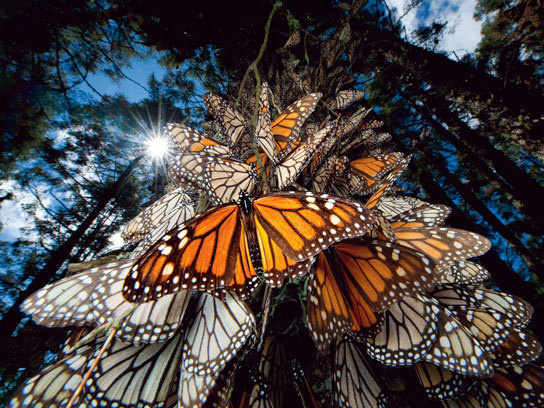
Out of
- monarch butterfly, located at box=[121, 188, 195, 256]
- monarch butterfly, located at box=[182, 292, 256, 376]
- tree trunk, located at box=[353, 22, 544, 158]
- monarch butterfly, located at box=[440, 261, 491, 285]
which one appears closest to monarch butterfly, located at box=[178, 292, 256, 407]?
monarch butterfly, located at box=[182, 292, 256, 376]

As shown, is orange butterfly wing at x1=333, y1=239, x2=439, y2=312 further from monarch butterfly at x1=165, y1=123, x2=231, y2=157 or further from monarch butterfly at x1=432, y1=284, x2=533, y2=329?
monarch butterfly at x1=165, y1=123, x2=231, y2=157

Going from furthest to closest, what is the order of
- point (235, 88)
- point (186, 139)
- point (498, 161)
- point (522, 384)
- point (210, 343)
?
point (498, 161) → point (235, 88) → point (186, 139) → point (522, 384) → point (210, 343)

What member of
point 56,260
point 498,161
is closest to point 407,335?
point 498,161

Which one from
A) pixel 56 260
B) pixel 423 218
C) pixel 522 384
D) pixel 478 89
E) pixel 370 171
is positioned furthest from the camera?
pixel 56 260

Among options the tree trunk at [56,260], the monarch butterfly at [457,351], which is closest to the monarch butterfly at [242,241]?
the monarch butterfly at [457,351]

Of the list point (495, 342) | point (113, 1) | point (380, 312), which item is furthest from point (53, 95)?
point (495, 342)

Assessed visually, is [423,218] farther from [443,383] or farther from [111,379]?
[111,379]
